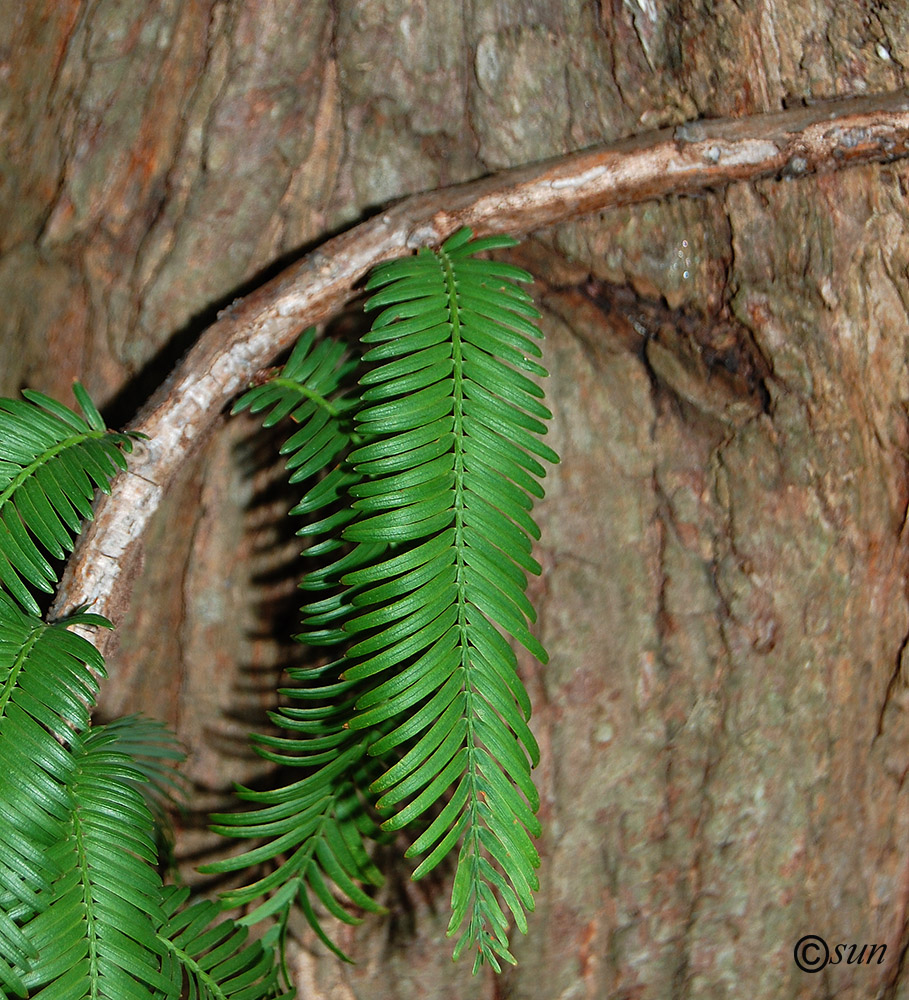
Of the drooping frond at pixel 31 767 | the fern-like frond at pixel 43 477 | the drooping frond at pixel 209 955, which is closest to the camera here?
the drooping frond at pixel 31 767

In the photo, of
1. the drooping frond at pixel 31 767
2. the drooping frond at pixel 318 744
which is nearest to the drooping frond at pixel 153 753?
the drooping frond at pixel 318 744

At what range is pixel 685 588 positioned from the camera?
1296 mm

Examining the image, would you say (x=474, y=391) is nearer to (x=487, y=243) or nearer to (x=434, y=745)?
(x=487, y=243)

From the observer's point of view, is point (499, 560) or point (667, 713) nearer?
point (499, 560)

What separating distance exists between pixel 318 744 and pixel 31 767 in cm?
34

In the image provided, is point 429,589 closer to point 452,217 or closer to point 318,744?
point 318,744

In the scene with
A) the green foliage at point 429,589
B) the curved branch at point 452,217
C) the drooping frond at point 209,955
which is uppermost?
the curved branch at point 452,217

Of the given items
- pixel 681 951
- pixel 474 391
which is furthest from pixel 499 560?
pixel 681 951

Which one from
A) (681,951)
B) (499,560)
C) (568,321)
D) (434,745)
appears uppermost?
(568,321)

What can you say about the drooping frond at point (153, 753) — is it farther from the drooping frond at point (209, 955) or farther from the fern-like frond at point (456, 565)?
the fern-like frond at point (456, 565)

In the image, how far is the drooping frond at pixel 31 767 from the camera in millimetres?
861

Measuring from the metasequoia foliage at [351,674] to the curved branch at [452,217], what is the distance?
2.1 inches

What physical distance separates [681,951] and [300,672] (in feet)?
2.58

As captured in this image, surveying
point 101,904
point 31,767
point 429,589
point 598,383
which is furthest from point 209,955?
point 598,383
